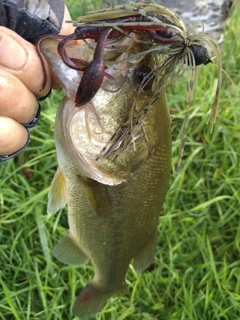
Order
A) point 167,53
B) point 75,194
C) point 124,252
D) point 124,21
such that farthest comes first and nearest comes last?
point 124,252, point 75,194, point 167,53, point 124,21

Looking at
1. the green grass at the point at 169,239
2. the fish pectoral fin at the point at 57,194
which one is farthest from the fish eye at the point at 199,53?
the green grass at the point at 169,239

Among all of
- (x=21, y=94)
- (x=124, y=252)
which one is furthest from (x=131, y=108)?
(x=124, y=252)

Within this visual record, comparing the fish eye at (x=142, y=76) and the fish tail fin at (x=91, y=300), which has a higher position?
the fish eye at (x=142, y=76)

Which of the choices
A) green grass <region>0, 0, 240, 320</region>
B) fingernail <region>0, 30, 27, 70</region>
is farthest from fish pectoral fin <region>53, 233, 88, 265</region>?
fingernail <region>0, 30, 27, 70</region>

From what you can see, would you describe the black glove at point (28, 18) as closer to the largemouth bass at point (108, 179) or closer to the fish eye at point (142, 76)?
the largemouth bass at point (108, 179)

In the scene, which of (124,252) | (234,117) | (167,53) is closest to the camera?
(167,53)

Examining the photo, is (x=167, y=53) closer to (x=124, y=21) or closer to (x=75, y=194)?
(x=124, y=21)
